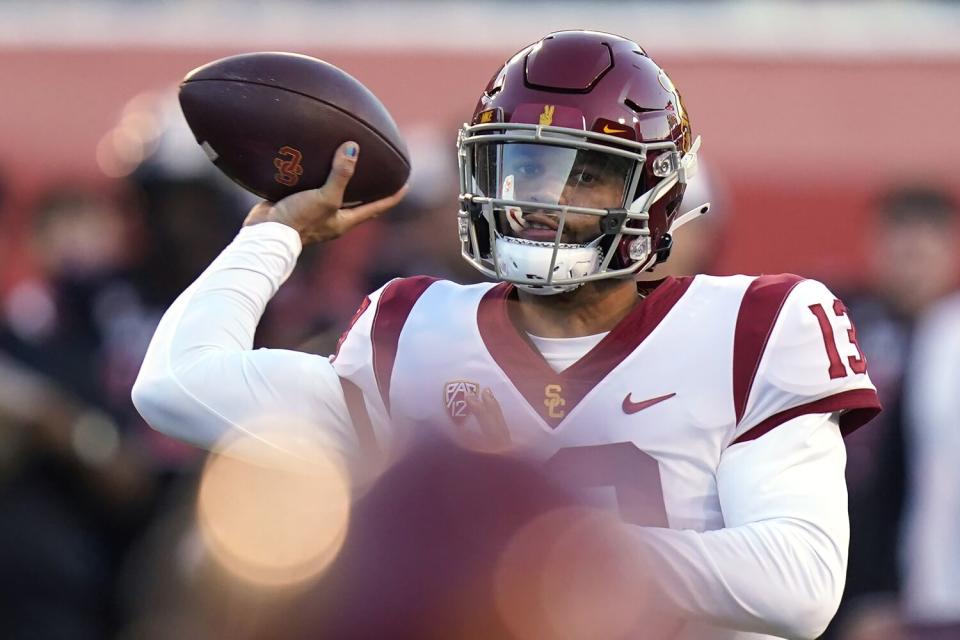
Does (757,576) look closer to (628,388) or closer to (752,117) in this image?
→ (628,388)

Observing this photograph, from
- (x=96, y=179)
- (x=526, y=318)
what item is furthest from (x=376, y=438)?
(x=96, y=179)

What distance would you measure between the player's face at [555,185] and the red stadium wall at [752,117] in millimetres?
7933

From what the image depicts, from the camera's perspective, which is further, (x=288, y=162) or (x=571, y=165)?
(x=288, y=162)

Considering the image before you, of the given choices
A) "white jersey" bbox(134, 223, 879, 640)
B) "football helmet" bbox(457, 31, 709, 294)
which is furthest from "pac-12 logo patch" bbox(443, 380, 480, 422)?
"football helmet" bbox(457, 31, 709, 294)

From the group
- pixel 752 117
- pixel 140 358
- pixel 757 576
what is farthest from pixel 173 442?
pixel 752 117

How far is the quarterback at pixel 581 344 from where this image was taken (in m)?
2.44

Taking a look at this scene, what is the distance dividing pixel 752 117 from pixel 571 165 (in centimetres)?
931

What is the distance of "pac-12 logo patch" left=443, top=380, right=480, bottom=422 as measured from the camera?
2523 millimetres

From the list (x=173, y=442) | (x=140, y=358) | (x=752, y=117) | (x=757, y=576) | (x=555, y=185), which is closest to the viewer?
(x=757, y=576)

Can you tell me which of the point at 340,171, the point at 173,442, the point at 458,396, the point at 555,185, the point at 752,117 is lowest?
the point at 752,117

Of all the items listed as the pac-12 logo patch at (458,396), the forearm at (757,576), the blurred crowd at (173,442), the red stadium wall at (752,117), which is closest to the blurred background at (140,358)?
the blurred crowd at (173,442)

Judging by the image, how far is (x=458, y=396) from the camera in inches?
101

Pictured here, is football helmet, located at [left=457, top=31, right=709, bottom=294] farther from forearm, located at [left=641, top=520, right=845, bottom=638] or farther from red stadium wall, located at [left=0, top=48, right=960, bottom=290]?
red stadium wall, located at [left=0, top=48, right=960, bottom=290]

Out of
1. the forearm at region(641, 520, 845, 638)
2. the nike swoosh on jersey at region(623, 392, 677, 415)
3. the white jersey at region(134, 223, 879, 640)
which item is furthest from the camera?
the nike swoosh on jersey at region(623, 392, 677, 415)
